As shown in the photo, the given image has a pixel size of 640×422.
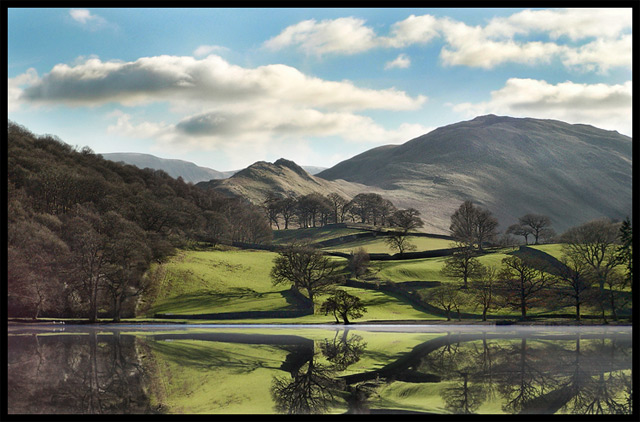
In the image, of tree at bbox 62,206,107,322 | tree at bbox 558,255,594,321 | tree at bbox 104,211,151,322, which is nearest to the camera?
tree at bbox 62,206,107,322

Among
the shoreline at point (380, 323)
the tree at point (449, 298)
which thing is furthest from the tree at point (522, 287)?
the shoreline at point (380, 323)

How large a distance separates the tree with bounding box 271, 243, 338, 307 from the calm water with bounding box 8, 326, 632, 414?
99.7 feet

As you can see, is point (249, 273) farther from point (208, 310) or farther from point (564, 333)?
point (564, 333)

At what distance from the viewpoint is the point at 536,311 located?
68.4 metres

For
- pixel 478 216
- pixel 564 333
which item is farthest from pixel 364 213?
pixel 564 333

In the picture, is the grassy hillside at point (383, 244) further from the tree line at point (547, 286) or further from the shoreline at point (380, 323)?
the shoreline at point (380, 323)

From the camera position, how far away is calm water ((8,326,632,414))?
64.8 ft

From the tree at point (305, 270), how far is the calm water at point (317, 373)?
3040 cm

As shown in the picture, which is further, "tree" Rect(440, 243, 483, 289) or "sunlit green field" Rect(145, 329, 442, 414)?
"tree" Rect(440, 243, 483, 289)

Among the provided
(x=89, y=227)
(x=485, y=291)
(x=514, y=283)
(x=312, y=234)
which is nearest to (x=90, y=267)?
(x=89, y=227)

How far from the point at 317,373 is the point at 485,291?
47.8 metres

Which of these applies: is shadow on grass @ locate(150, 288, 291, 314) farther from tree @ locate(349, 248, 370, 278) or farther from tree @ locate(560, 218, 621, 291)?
tree @ locate(560, 218, 621, 291)

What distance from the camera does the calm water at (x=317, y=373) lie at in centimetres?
1977

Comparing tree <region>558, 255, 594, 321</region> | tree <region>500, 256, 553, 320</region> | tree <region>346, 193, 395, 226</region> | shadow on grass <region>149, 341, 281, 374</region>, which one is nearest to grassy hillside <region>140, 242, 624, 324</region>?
tree <region>500, 256, 553, 320</region>
